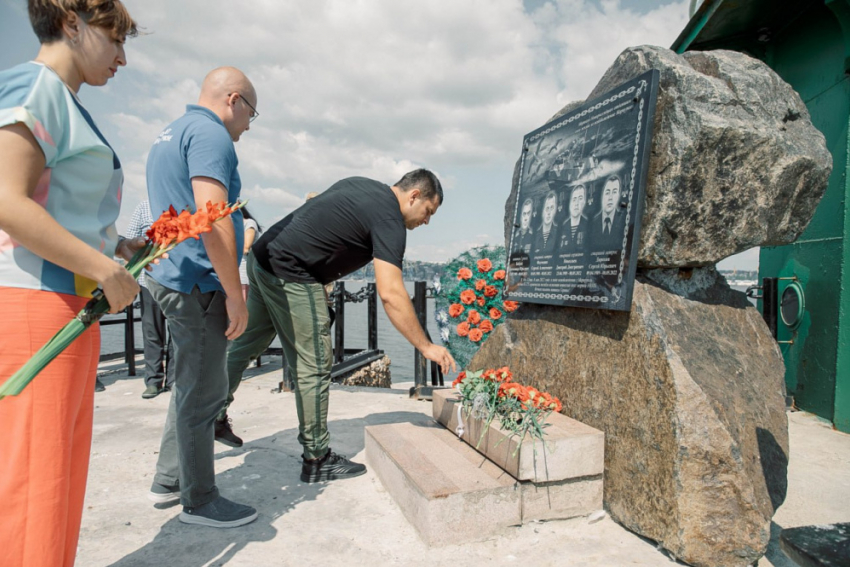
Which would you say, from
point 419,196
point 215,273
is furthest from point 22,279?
point 419,196

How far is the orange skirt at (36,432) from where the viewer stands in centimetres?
126

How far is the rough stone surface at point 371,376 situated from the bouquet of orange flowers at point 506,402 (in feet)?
12.8

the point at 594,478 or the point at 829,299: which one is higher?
the point at 829,299

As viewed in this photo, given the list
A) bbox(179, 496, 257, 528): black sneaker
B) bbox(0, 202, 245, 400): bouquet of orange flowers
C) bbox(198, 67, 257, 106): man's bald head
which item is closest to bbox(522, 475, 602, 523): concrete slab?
bbox(179, 496, 257, 528): black sneaker

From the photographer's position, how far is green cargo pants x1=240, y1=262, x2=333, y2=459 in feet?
9.83

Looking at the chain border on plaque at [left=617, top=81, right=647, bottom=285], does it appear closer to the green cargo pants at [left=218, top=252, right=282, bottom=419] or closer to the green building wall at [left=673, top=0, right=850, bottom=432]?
the green cargo pants at [left=218, top=252, right=282, bottom=419]

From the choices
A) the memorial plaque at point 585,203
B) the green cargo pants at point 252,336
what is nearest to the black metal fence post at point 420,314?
the memorial plaque at point 585,203

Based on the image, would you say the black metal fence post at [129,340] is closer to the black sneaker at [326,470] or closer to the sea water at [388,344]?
the sea water at [388,344]

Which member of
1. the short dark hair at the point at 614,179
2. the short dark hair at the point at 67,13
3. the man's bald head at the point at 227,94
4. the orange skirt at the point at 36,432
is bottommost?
the orange skirt at the point at 36,432

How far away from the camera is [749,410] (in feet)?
7.96

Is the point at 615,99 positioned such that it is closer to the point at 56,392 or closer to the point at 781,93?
the point at 781,93

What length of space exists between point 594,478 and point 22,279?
8.16 ft

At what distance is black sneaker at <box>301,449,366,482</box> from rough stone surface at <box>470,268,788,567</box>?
4.37 ft

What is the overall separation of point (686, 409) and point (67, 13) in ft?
8.39
